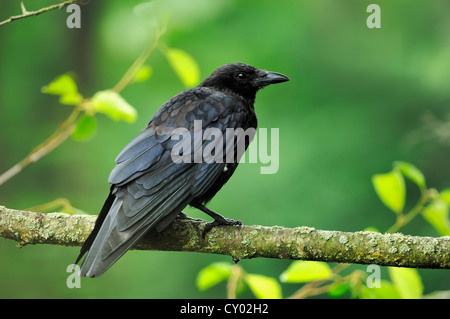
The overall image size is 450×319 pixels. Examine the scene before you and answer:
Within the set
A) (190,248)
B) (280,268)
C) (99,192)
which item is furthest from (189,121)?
(99,192)

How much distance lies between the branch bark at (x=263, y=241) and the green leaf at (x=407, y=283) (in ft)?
0.67

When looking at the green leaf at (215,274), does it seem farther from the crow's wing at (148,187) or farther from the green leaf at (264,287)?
the crow's wing at (148,187)

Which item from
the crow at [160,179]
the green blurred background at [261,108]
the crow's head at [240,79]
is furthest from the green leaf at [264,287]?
the green blurred background at [261,108]

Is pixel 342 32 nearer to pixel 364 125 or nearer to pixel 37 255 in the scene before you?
pixel 364 125

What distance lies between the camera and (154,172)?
296 centimetres

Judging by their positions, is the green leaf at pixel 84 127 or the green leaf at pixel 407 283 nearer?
the green leaf at pixel 407 283

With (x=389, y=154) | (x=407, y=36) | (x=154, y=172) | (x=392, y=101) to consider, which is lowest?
(x=154, y=172)

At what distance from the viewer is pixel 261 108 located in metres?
7.18

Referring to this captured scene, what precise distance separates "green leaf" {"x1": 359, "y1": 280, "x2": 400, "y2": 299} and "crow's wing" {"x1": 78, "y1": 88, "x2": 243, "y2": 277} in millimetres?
949

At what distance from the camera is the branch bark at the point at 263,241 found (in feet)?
8.42

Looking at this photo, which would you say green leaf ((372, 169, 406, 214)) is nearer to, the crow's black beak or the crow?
the crow

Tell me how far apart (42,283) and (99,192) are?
53.7 inches

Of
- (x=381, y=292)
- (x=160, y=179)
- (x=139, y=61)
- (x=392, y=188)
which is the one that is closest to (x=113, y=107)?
(x=160, y=179)

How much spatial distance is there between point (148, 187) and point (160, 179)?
74 millimetres
